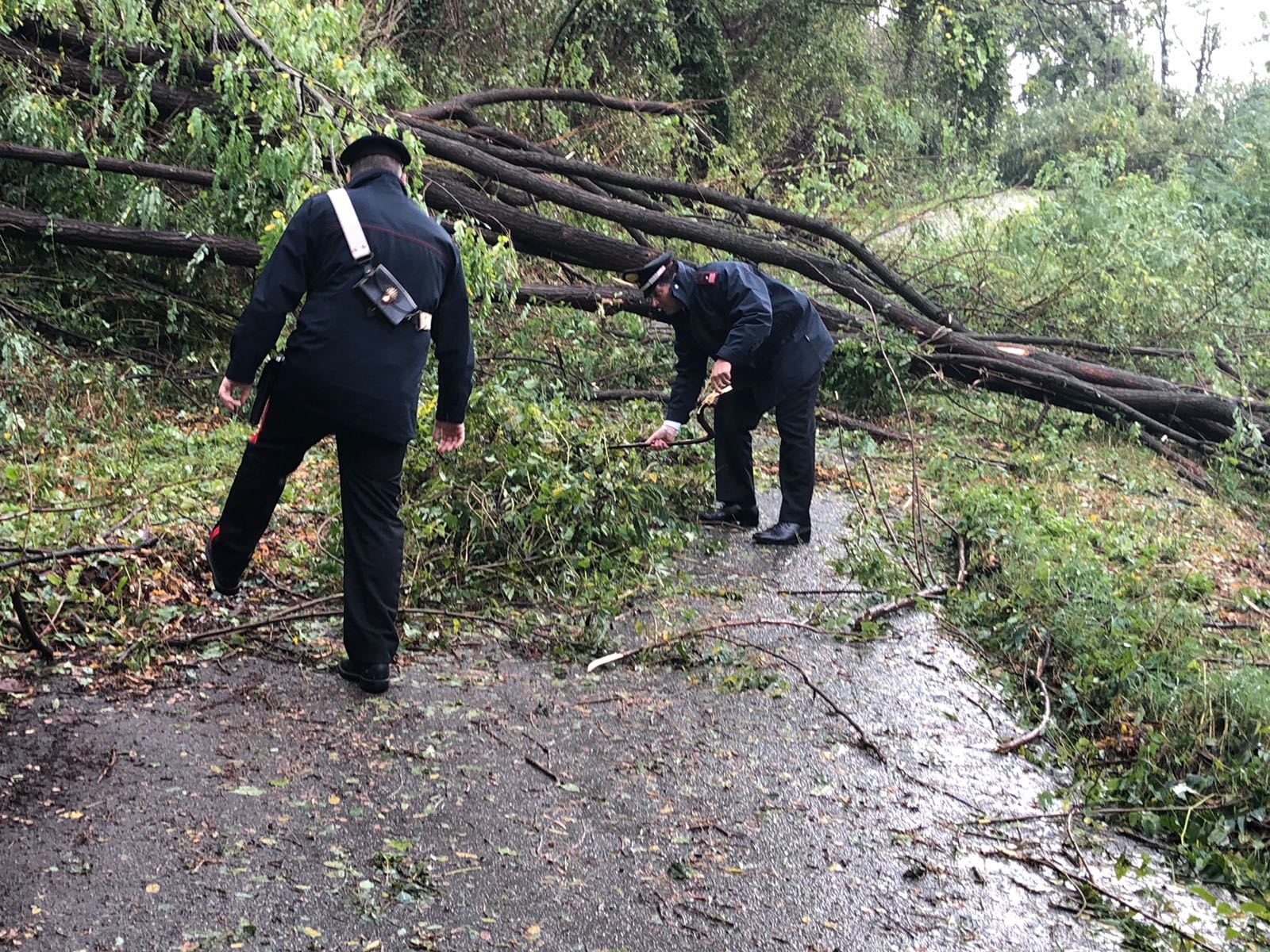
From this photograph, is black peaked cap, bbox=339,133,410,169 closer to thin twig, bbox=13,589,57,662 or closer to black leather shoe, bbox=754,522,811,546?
thin twig, bbox=13,589,57,662

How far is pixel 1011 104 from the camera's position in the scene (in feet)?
70.7

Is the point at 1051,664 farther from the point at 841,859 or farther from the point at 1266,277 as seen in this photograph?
the point at 1266,277

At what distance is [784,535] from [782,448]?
51cm

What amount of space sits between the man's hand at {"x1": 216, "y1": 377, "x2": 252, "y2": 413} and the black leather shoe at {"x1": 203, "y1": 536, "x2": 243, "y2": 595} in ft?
1.91

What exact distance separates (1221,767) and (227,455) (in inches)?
210

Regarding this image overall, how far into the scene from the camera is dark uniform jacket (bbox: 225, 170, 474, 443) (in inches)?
159

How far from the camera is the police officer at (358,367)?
405 centimetres

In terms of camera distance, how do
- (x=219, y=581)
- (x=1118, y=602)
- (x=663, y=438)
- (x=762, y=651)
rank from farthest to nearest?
(x=663, y=438) → (x=1118, y=602) → (x=762, y=651) → (x=219, y=581)

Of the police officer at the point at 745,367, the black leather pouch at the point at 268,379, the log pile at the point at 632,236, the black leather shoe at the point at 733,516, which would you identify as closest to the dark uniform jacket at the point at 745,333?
the police officer at the point at 745,367

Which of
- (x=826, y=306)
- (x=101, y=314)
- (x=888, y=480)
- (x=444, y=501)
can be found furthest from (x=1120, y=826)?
(x=101, y=314)

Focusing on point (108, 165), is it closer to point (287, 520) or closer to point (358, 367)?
point (287, 520)

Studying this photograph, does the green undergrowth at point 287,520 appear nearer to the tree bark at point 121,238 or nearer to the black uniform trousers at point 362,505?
the black uniform trousers at point 362,505

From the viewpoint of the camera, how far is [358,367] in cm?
405

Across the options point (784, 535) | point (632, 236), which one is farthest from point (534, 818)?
point (632, 236)
